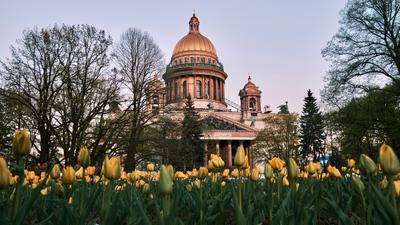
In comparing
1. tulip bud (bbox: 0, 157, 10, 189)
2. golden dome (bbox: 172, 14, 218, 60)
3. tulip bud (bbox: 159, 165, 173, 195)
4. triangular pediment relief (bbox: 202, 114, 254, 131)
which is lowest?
tulip bud (bbox: 159, 165, 173, 195)

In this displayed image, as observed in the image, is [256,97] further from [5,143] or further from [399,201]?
[399,201]

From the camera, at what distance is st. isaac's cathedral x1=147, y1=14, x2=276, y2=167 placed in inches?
2014

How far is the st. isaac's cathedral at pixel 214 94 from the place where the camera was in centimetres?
5116

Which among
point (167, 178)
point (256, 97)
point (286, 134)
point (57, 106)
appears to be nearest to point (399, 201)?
point (167, 178)

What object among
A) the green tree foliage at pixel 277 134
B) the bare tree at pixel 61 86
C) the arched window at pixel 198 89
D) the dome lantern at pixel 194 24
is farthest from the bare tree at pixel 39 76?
the dome lantern at pixel 194 24

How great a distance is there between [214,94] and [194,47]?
9345 mm

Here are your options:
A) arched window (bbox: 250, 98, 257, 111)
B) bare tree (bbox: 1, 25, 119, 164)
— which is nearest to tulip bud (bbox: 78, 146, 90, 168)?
bare tree (bbox: 1, 25, 119, 164)

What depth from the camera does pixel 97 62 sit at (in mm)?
16469

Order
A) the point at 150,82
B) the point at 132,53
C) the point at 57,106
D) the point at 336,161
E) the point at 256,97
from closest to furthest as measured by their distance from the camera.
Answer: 1. the point at 336,161
2. the point at 57,106
3. the point at 150,82
4. the point at 132,53
5. the point at 256,97

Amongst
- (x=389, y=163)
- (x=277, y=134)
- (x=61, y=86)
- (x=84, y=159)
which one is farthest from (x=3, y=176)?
A: (x=277, y=134)

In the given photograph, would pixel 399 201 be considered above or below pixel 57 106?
below

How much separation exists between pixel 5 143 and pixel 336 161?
14.5 meters

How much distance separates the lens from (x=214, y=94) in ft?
203

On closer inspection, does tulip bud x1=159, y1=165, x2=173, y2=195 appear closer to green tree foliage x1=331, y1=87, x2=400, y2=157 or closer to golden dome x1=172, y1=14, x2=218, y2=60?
green tree foliage x1=331, y1=87, x2=400, y2=157
